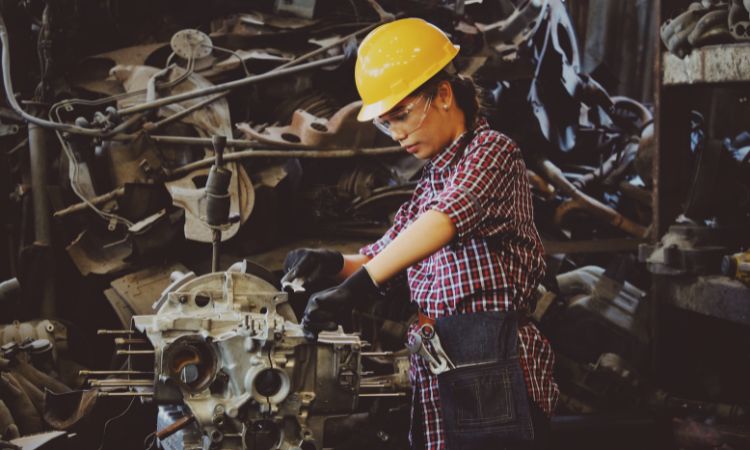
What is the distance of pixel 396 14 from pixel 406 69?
255cm

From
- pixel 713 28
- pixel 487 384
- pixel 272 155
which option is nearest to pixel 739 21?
pixel 713 28

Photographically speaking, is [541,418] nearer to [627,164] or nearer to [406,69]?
[406,69]

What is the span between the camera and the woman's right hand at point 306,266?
221 cm

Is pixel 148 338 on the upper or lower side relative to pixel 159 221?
lower

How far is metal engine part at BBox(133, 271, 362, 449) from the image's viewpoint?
2.13 metres

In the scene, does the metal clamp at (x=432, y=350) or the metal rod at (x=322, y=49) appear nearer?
the metal clamp at (x=432, y=350)

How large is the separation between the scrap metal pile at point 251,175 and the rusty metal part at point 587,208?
1cm

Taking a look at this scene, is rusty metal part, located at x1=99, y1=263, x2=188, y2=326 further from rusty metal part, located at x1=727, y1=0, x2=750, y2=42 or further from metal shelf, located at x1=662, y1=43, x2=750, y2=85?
rusty metal part, located at x1=727, y1=0, x2=750, y2=42

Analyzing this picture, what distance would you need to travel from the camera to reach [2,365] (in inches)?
120

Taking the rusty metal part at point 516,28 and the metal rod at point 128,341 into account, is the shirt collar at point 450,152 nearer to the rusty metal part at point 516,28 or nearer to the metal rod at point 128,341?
the metal rod at point 128,341

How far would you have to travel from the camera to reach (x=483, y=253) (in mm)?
2074

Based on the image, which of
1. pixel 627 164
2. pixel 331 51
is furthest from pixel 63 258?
pixel 627 164

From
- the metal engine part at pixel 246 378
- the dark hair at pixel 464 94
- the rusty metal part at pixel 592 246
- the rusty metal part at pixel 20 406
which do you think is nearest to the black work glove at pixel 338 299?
the metal engine part at pixel 246 378

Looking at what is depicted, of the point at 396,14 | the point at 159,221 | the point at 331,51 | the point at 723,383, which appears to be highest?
the point at 396,14
